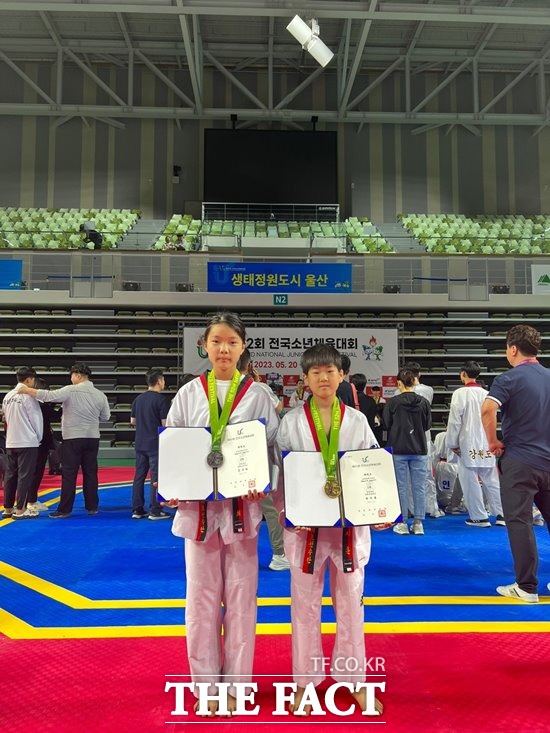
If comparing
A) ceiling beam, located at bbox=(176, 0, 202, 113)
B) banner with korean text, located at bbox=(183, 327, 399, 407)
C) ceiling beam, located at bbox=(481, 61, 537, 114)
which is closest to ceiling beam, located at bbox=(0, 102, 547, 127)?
ceiling beam, located at bbox=(481, 61, 537, 114)

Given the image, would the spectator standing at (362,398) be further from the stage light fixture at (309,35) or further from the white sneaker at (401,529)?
the stage light fixture at (309,35)

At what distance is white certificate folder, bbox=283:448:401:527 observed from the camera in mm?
2020

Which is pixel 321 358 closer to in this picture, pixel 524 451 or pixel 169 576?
pixel 524 451

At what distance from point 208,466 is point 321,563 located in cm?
60

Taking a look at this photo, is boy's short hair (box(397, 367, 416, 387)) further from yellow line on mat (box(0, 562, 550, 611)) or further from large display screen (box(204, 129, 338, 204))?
large display screen (box(204, 129, 338, 204))

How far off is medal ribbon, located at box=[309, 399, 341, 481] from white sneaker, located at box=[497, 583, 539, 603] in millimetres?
1946

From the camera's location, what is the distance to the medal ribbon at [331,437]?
6.79ft

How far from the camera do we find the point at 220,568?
205 cm

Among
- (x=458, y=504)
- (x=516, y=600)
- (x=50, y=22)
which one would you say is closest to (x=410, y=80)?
(x=50, y=22)

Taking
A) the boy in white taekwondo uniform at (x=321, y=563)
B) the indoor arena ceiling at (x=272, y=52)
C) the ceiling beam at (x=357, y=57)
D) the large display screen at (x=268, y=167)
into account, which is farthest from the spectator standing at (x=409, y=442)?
the indoor arena ceiling at (x=272, y=52)

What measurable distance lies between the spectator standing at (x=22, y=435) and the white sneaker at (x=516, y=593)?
4.65m

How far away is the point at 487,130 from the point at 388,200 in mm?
4261

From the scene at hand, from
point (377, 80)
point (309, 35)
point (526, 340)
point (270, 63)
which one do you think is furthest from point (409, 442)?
point (377, 80)

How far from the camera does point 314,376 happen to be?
7.21ft
